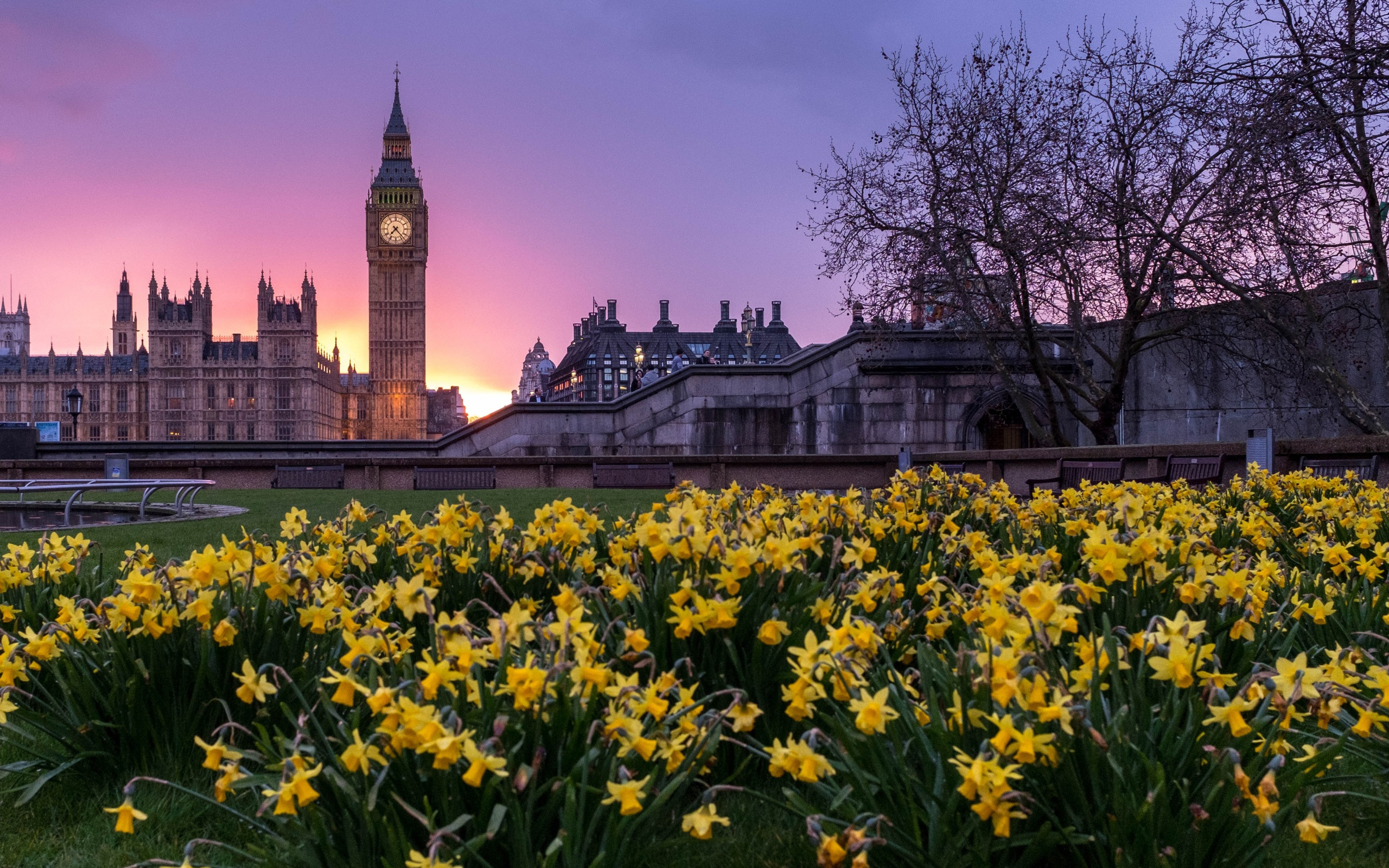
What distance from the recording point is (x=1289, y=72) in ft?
32.8

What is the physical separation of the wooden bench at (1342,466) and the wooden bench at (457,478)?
42.8ft

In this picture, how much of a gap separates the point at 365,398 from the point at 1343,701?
12505 centimetres

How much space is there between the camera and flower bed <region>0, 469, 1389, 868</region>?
173 cm

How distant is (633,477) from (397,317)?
331 ft

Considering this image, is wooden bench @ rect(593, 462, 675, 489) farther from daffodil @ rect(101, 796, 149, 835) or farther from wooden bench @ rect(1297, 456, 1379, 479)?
daffodil @ rect(101, 796, 149, 835)

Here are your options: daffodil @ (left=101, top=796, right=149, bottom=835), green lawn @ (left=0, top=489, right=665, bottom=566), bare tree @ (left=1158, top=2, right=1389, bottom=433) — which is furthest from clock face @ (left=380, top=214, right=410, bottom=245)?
daffodil @ (left=101, top=796, right=149, bottom=835)

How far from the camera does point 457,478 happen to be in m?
18.5

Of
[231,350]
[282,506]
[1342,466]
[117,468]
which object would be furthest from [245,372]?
[1342,466]

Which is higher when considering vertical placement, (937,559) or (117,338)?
(117,338)

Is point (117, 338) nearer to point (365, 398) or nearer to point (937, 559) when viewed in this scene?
point (365, 398)

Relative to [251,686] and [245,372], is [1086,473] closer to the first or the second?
[251,686]

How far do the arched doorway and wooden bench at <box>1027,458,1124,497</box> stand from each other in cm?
677

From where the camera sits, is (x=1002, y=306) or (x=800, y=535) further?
(x=1002, y=306)

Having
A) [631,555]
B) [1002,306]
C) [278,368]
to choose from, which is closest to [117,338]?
[278,368]
